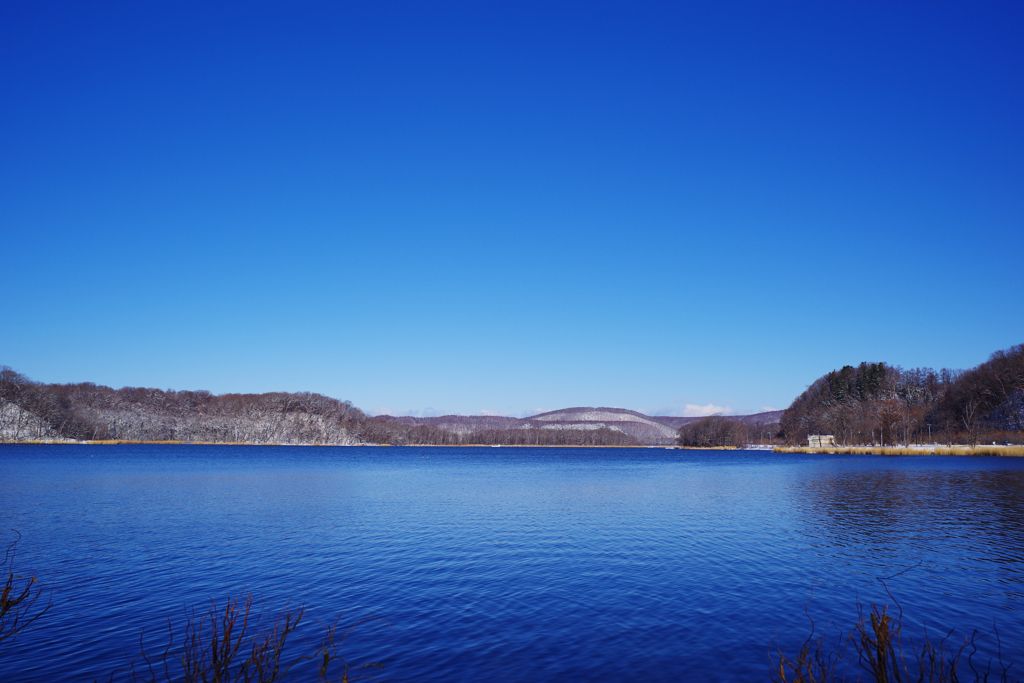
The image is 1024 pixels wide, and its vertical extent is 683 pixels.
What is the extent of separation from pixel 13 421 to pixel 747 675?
779 ft

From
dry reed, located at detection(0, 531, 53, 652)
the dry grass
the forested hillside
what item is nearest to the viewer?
dry reed, located at detection(0, 531, 53, 652)

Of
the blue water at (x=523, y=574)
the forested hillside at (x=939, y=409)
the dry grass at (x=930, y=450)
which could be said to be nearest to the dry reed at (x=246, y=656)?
the blue water at (x=523, y=574)

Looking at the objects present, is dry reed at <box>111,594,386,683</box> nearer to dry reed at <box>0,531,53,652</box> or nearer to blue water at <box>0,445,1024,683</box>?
blue water at <box>0,445,1024,683</box>

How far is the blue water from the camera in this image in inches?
563

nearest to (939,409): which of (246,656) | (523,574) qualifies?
(523,574)

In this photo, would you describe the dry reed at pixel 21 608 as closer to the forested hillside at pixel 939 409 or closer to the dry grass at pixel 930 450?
the dry grass at pixel 930 450

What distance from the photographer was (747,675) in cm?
1297

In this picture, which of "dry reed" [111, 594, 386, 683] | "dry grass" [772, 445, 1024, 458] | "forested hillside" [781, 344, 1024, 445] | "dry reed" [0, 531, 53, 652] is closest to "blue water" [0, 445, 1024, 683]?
"dry reed" [0, 531, 53, 652]

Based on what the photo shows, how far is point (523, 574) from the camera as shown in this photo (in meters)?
22.3

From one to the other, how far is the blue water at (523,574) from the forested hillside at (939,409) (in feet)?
402

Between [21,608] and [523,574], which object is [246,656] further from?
[523,574]

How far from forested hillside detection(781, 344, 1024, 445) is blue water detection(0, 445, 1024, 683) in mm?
122397

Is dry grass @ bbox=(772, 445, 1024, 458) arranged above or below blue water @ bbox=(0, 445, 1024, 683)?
above

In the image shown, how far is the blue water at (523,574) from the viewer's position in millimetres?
14305
